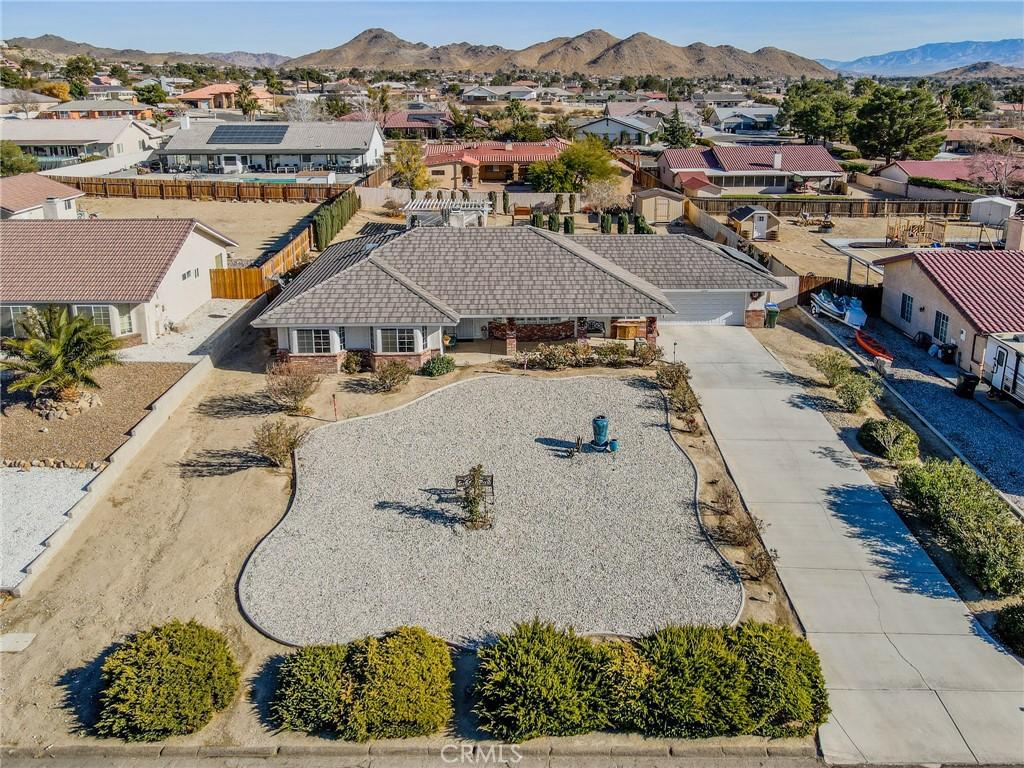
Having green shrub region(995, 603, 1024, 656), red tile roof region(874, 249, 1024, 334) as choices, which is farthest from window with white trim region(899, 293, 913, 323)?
green shrub region(995, 603, 1024, 656)

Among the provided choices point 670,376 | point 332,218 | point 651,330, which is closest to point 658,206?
point 332,218

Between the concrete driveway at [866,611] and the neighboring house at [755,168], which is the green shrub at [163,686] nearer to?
the concrete driveway at [866,611]

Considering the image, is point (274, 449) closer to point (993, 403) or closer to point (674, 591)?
point (674, 591)

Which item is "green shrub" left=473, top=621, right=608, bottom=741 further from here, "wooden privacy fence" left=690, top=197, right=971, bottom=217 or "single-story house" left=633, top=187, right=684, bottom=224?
"wooden privacy fence" left=690, top=197, right=971, bottom=217

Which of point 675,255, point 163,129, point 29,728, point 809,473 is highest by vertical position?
point 163,129

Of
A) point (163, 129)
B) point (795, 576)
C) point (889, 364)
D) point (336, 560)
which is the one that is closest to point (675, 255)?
point (889, 364)

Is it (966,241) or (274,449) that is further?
(966,241)

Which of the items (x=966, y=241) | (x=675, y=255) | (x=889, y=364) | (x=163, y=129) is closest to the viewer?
(x=889, y=364)
